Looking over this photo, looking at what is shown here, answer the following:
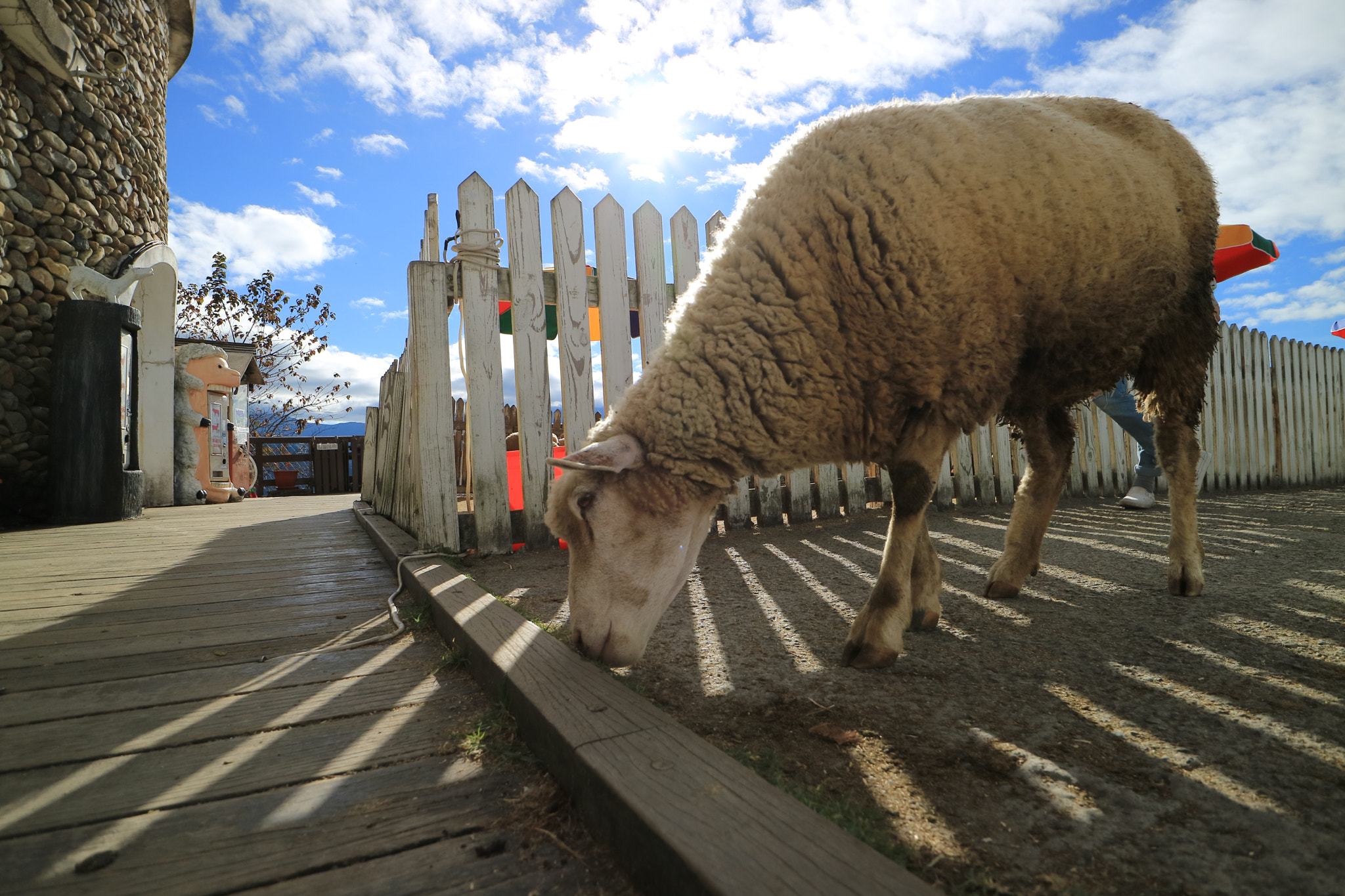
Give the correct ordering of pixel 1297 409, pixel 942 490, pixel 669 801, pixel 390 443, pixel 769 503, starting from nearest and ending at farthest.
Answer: pixel 669 801, pixel 769 503, pixel 942 490, pixel 390 443, pixel 1297 409

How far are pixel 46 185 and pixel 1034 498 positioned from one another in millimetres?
9370

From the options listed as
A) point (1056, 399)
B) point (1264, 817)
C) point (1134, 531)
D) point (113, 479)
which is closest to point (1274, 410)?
point (1134, 531)

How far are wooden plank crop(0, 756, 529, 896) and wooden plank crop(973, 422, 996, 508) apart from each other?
4.97m

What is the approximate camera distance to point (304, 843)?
3.09 feet

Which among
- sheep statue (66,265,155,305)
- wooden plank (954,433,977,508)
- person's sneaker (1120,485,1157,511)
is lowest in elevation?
person's sneaker (1120,485,1157,511)

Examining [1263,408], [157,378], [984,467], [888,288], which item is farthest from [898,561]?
[157,378]

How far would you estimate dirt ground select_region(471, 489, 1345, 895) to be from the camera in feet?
3.00

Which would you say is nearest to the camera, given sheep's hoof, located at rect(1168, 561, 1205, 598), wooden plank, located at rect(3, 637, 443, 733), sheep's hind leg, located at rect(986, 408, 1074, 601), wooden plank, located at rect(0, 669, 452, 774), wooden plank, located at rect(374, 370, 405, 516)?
wooden plank, located at rect(0, 669, 452, 774)

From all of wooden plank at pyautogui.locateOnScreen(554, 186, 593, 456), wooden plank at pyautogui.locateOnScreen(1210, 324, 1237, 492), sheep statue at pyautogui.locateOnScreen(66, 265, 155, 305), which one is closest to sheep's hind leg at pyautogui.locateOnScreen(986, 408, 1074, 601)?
wooden plank at pyautogui.locateOnScreen(554, 186, 593, 456)

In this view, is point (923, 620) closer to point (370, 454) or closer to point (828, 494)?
point (828, 494)

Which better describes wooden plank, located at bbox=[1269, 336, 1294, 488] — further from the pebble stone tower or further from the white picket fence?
the pebble stone tower

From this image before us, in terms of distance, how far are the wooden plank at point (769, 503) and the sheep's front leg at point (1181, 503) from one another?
219cm

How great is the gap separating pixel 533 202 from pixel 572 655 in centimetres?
306

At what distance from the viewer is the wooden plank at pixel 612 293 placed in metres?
3.90
